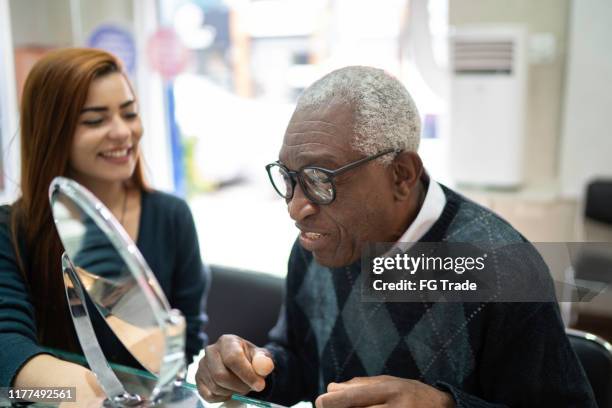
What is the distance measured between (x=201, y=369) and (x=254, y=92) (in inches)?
144

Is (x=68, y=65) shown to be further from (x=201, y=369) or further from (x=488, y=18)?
(x=488, y=18)

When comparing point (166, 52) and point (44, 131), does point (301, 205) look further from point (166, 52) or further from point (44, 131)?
point (166, 52)

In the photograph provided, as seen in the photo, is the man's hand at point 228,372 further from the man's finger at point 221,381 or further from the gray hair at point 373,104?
the gray hair at point 373,104

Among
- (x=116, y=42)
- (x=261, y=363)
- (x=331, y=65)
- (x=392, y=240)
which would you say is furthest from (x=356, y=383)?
(x=116, y=42)

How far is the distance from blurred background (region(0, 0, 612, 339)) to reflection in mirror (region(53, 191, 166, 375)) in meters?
1.68

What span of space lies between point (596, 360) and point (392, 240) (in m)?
0.51

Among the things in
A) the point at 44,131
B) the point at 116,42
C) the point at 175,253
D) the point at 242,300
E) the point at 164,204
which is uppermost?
the point at 116,42

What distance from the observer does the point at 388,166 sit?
1.04 m

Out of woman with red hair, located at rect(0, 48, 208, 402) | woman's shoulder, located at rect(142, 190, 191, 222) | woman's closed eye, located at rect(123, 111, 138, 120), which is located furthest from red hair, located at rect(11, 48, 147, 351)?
woman's shoulder, located at rect(142, 190, 191, 222)

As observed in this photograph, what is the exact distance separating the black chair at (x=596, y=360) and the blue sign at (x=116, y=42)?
3182 millimetres

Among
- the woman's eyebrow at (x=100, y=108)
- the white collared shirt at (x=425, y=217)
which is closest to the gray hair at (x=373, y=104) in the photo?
the white collared shirt at (x=425, y=217)

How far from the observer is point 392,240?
43.9 inches

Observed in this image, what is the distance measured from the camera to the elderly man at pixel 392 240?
964 millimetres

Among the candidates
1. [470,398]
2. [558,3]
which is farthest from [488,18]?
[470,398]
